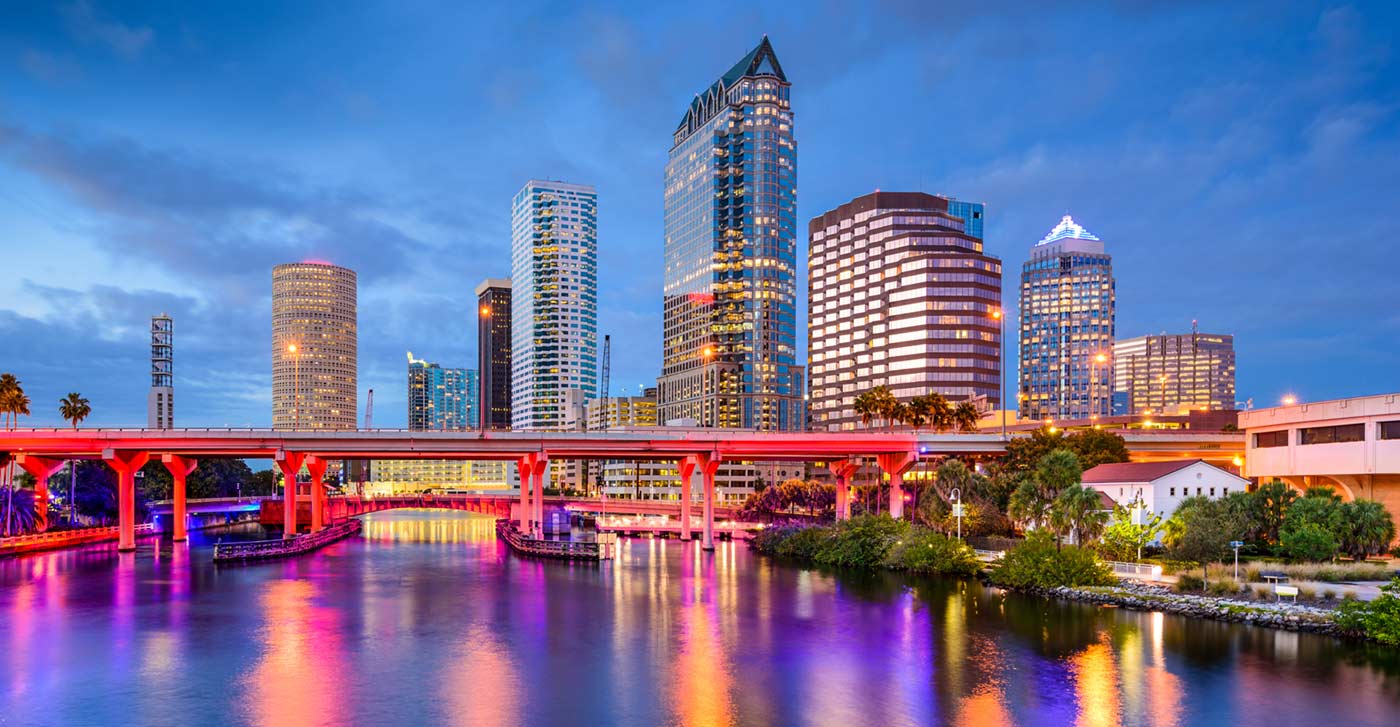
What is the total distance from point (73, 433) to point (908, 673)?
335 ft

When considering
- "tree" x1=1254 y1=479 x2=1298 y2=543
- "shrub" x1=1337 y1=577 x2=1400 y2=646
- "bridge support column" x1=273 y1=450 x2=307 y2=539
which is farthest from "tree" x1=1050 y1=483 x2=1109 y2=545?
"bridge support column" x1=273 y1=450 x2=307 y2=539

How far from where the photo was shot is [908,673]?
151 ft

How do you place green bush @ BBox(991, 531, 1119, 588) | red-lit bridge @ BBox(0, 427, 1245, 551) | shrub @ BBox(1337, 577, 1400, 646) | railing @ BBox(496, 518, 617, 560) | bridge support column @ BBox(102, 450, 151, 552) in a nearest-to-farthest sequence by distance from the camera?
shrub @ BBox(1337, 577, 1400, 646) → green bush @ BBox(991, 531, 1119, 588) → railing @ BBox(496, 518, 617, 560) → red-lit bridge @ BBox(0, 427, 1245, 551) → bridge support column @ BBox(102, 450, 151, 552)

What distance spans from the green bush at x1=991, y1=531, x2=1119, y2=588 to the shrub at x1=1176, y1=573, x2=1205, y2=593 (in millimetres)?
4887

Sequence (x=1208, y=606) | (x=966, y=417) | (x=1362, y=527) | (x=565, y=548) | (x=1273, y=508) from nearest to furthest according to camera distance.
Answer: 1. (x=1208, y=606)
2. (x=1362, y=527)
3. (x=1273, y=508)
4. (x=565, y=548)
5. (x=966, y=417)

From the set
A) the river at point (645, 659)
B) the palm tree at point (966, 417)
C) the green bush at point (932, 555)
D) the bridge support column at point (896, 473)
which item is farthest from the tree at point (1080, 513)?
the palm tree at point (966, 417)

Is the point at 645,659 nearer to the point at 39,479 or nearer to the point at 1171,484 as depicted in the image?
the point at 1171,484

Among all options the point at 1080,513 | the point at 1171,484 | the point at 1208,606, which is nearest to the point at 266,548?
the point at 1080,513

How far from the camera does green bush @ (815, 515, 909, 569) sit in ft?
310

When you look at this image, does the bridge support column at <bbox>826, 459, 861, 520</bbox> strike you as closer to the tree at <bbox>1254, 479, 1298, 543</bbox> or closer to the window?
the window

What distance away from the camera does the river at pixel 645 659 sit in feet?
128

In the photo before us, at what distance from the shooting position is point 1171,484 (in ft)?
272

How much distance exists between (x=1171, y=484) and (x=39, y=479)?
127 meters

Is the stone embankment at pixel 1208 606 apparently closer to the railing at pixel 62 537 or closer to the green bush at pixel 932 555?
the green bush at pixel 932 555
